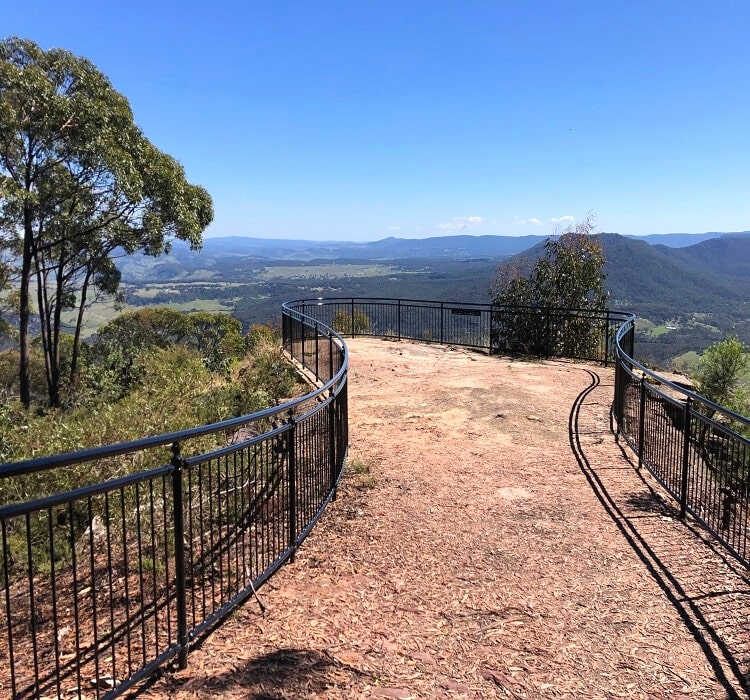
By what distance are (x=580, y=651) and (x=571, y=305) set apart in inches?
614

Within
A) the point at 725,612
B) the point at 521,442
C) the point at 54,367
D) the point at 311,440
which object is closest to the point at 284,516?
the point at 311,440

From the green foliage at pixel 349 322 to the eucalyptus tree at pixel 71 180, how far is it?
20.6 ft

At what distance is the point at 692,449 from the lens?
6.93m

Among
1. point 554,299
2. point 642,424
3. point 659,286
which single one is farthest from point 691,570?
point 659,286

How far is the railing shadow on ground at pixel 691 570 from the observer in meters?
3.35

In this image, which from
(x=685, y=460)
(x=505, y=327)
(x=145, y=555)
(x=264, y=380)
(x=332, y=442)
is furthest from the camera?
(x=505, y=327)

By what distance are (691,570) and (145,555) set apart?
4.13 metres

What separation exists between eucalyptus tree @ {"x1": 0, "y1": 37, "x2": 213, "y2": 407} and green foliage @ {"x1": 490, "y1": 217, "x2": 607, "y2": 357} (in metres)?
11.8

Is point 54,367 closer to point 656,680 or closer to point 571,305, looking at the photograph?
point 571,305

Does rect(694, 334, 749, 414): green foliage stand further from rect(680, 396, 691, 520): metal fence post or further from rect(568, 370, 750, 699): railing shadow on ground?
rect(680, 396, 691, 520): metal fence post

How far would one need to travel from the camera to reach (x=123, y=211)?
2041 cm

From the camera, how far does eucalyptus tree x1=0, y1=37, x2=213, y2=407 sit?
16766mm

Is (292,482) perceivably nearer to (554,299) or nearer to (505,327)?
(505,327)

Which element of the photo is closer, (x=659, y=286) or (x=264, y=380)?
(x=264, y=380)
